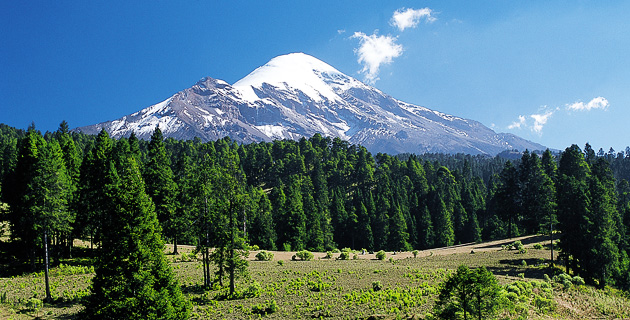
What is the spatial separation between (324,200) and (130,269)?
6810 cm

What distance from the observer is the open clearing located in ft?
88.0

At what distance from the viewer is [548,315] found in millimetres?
28125

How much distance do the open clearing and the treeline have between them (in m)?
3.90

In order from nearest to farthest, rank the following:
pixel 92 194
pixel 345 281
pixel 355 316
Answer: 1. pixel 355 316
2. pixel 345 281
3. pixel 92 194

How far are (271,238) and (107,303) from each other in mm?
50441

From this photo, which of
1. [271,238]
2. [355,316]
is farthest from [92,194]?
[271,238]

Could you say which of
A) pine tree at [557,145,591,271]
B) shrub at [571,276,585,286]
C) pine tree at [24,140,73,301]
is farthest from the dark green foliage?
pine tree at [24,140,73,301]

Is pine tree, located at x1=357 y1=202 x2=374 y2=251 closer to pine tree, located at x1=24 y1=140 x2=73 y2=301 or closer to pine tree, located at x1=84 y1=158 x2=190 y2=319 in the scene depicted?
pine tree, located at x1=24 y1=140 x2=73 y2=301

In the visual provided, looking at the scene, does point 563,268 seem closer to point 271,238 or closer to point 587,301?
point 587,301

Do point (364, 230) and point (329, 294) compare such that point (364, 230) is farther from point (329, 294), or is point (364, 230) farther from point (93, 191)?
point (93, 191)

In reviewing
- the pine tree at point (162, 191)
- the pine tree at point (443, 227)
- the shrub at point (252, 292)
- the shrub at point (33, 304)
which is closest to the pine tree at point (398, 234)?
the pine tree at point (443, 227)

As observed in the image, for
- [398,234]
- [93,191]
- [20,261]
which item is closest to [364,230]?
[398,234]

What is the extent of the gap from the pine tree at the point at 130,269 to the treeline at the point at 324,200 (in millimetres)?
10923

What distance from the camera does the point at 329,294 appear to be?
3112 cm
